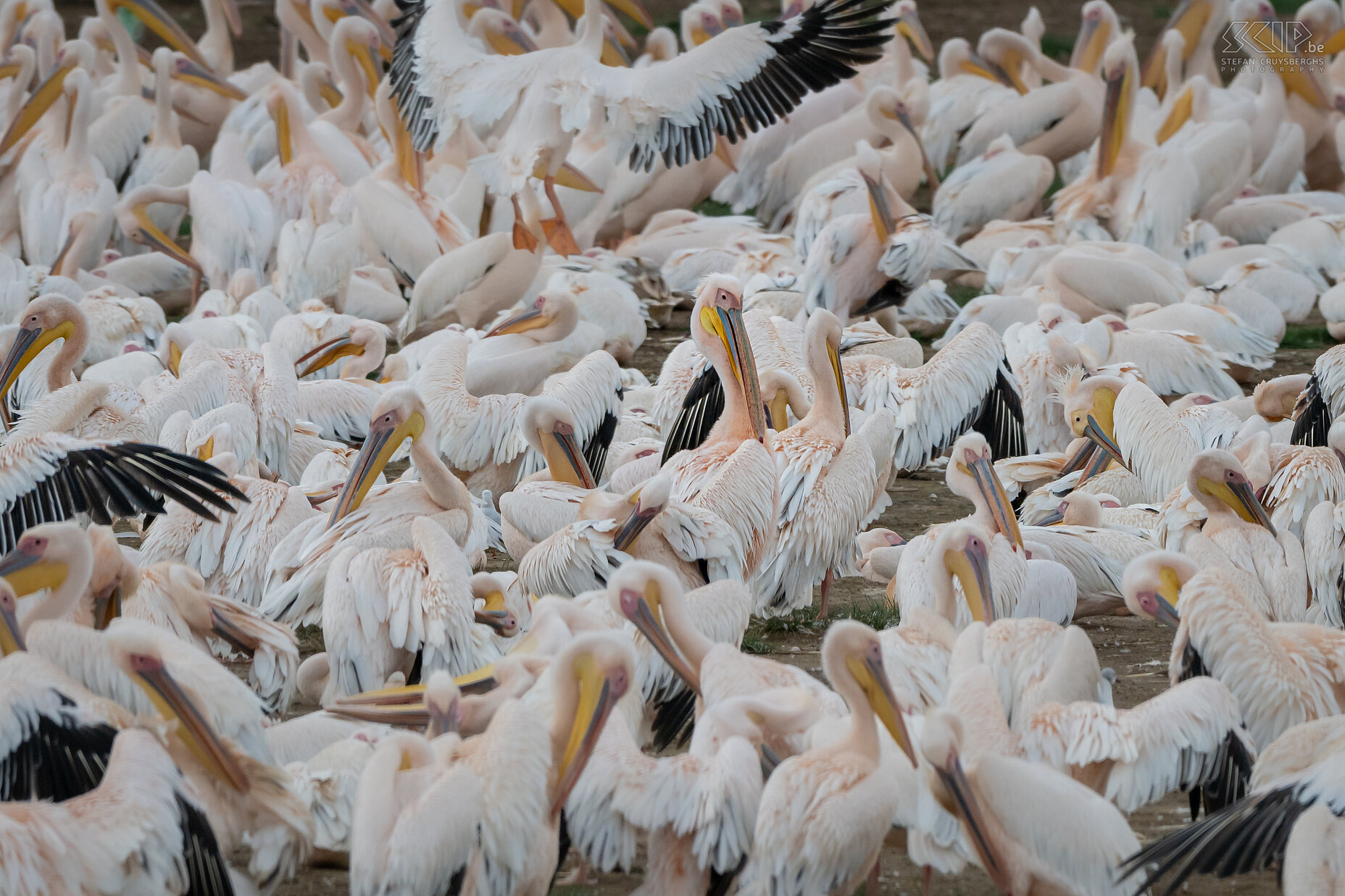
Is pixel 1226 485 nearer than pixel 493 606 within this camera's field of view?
No

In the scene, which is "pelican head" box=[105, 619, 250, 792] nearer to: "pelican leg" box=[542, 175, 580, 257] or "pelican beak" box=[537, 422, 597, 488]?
"pelican beak" box=[537, 422, 597, 488]

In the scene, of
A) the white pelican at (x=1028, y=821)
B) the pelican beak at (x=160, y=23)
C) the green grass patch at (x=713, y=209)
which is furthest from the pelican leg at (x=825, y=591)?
the pelican beak at (x=160, y=23)

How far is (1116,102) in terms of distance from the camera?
29.6 ft

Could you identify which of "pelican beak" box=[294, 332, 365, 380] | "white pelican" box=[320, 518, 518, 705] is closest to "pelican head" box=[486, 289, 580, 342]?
"pelican beak" box=[294, 332, 365, 380]

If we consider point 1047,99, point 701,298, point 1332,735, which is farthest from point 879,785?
point 1047,99

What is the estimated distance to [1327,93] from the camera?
34.9 feet

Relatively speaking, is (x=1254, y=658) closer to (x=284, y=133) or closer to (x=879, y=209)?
(x=879, y=209)

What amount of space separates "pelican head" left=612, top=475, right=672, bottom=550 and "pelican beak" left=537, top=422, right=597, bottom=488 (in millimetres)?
864

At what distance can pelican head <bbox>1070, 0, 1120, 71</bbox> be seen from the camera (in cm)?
1156

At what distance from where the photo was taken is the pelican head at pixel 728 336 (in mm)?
5156

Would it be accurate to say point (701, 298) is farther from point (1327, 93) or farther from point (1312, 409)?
point (1327, 93)

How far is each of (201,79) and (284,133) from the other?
2243mm

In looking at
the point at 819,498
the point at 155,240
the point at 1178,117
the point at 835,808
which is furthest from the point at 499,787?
the point at 1178,117

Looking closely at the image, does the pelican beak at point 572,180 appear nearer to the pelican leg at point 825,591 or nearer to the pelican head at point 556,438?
the pelican head at point 556,438
